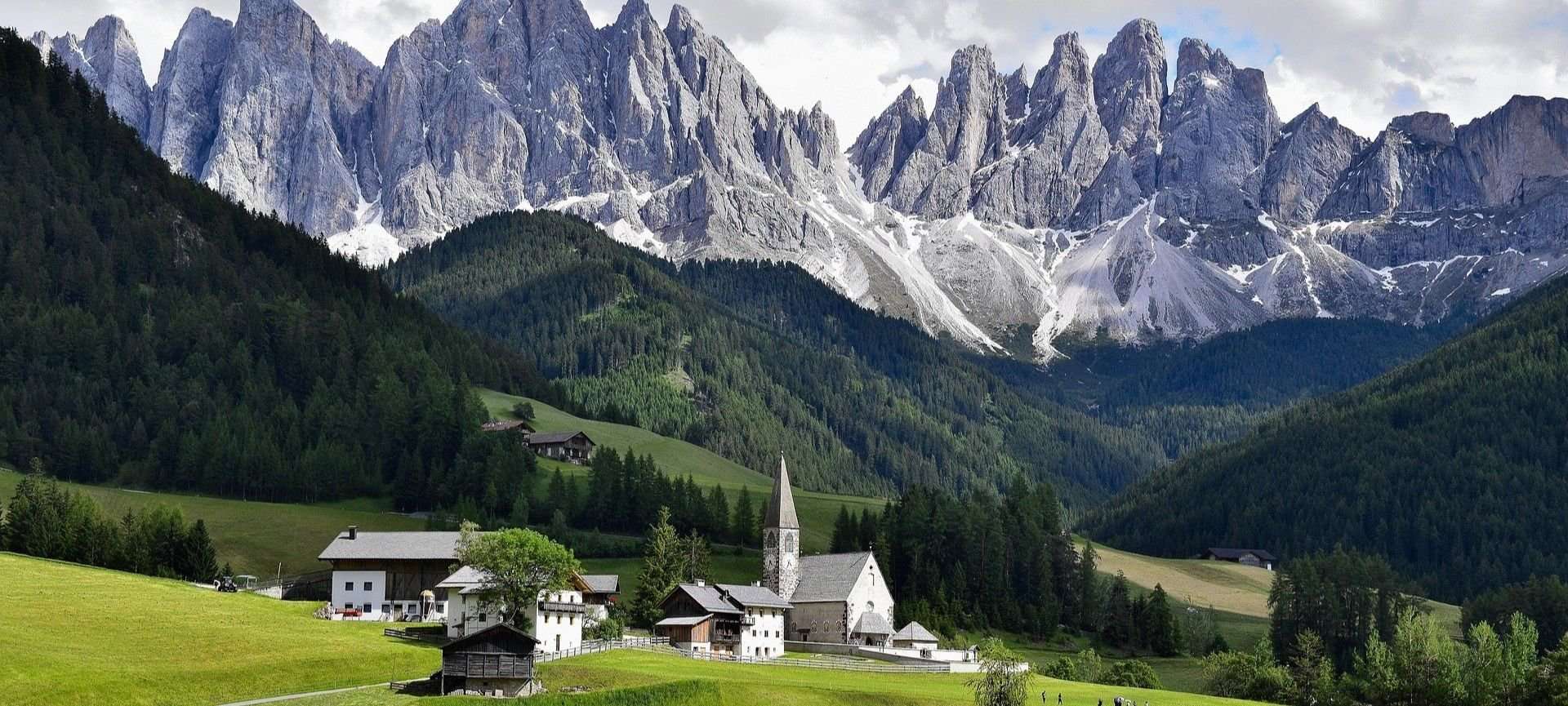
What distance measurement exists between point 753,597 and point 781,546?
28.8 feet

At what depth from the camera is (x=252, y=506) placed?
536ft

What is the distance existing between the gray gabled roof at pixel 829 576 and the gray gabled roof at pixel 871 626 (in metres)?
2.43

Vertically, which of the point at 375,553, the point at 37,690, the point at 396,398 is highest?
the point at 396,398

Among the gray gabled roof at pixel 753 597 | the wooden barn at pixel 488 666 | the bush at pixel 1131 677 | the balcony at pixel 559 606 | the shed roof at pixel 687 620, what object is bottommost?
the bush at pixel 1131 677

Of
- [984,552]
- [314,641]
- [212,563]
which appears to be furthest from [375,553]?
[984,552]

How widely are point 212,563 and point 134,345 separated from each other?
262 ft

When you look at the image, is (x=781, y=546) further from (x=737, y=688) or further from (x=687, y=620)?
(x=737, y=688)

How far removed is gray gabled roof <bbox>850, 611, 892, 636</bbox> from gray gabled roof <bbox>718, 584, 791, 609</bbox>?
6.22 meters

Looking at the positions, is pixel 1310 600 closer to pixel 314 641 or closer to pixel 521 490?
pixel 521 490

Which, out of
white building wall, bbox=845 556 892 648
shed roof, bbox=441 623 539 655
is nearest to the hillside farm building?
white building wall, bbox=845 556 892 648

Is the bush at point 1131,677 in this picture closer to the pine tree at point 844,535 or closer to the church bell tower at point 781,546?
the church bell tower at point 781,546

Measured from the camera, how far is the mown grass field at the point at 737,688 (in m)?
81.8

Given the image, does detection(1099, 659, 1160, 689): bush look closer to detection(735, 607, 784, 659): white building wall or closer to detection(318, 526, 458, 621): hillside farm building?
detection(735, 607, 784, 659): white building wall

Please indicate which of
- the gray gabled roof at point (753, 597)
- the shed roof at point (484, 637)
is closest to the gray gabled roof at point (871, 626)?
the gray gabled roof at point (753, 597)
